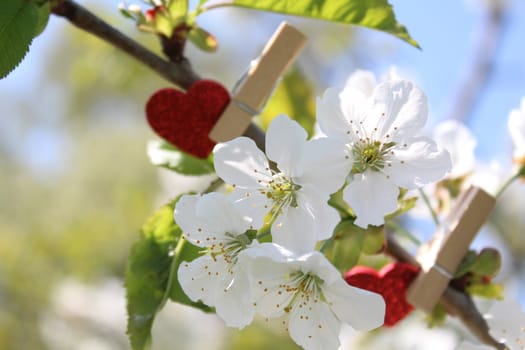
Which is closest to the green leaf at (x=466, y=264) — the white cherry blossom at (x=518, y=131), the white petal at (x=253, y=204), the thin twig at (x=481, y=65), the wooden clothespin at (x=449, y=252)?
the wooden clothespin at (x=449, y=252)

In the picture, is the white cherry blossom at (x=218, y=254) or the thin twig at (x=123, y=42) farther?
the thin twig at (x=123, y=42)

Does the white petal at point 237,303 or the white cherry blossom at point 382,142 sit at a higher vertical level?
the white cherry blossom at point 382,142

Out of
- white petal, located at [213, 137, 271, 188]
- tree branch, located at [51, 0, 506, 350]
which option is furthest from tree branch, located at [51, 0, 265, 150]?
white petal, located at [213, 137, 271, 188]

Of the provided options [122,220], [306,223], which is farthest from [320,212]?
[122,220]

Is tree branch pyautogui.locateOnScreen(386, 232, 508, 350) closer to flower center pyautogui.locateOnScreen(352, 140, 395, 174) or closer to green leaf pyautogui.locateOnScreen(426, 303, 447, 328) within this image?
green leaf pyautogui.locateOnScreen(426, 303, 447, 328)

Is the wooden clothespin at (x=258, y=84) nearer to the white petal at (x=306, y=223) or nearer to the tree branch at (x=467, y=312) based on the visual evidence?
the white petal at (x=306, y=223)

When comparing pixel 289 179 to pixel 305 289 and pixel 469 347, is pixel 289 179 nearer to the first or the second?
pixel 305 289

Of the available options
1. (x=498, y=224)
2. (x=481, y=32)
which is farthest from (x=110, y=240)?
(x=481, y=32)
